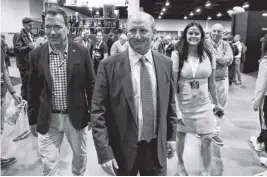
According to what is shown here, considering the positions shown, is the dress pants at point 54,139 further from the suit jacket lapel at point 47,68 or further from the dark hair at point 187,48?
the dark hair at point 187,48

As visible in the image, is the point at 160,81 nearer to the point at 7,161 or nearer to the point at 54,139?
the point at 54,139

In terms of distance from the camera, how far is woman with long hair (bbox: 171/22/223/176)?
2.77 metres

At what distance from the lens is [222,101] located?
14.2 ft

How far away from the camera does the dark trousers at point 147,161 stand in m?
1.76

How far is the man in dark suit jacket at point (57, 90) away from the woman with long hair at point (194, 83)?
0.98 meters

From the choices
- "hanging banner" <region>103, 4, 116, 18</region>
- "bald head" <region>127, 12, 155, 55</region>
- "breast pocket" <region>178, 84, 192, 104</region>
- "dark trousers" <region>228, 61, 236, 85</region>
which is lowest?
"dark trousers" <region>228, 61, 236, 85</region>

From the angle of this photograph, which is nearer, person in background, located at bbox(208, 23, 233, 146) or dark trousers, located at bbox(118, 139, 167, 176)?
dark trousers, located at bbox(118, 139, 167, 176)

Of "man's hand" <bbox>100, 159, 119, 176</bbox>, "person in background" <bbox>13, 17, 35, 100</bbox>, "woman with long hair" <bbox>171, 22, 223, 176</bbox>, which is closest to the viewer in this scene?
"man's hand" <bbox>100, 159, 119, 176</bbox>

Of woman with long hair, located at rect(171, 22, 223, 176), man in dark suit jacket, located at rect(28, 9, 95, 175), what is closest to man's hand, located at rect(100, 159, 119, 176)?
man in dark suit jacket, located at rect(28, 9, 95, 175)

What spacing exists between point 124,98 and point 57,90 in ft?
2.75

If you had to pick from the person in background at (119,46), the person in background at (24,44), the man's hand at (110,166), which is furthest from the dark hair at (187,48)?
the person in background at (119,46)

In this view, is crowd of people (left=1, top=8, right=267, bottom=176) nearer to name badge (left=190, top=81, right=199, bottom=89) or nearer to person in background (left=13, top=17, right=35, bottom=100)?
name badge (left=190, top=81, right=199, bottom=89)

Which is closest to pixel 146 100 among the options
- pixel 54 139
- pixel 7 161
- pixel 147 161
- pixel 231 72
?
pixel 147 161

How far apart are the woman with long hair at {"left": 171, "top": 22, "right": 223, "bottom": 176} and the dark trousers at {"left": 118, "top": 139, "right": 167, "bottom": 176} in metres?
1.09
